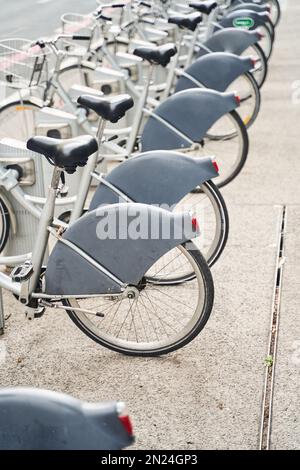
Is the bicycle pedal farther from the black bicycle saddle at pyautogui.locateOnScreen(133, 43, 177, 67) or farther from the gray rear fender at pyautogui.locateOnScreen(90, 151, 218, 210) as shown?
the black bicycle saddle at pyautogui.locateOnScreen(133, 43, 177, 67)

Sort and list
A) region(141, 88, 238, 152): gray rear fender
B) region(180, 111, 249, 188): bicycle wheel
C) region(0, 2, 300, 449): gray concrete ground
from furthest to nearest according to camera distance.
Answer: region(180, 111, 249, 188): bicycle wheel < region(141, 88, 238, 152): gray rear fender < region(0, 2, 300, 449): gray concrete ground

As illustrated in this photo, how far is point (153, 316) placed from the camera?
4.54m

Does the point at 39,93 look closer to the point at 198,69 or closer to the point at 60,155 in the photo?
the point at 198,69

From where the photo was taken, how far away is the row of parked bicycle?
3893 mm

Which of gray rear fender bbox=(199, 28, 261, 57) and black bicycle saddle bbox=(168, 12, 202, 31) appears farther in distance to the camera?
gray rear fender bbox=(199, 28, 261, 57)


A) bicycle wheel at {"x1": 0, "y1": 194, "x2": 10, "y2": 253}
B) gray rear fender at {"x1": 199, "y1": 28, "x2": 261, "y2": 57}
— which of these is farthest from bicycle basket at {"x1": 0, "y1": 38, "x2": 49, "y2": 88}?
gray rear fender at {"x1": 199, "y1": 28, "x2": 261, "y2": 57}

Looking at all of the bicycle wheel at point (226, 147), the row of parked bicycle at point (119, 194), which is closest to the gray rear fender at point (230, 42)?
the row of parked bicycle at point (119, 194)

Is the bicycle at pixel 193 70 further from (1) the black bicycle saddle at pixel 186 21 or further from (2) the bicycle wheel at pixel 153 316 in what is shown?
(2) the bicycle wheel at pixel 153 316

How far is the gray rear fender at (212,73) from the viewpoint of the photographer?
6.83 metres

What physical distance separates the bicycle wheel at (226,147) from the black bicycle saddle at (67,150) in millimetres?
2059

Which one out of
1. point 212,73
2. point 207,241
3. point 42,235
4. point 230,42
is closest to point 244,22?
point 230,42

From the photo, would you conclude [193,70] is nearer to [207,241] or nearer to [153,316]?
[207,241]

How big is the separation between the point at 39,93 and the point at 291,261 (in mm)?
2669

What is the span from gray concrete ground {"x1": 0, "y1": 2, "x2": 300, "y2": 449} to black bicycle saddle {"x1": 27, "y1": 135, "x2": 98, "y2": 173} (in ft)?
3.32
